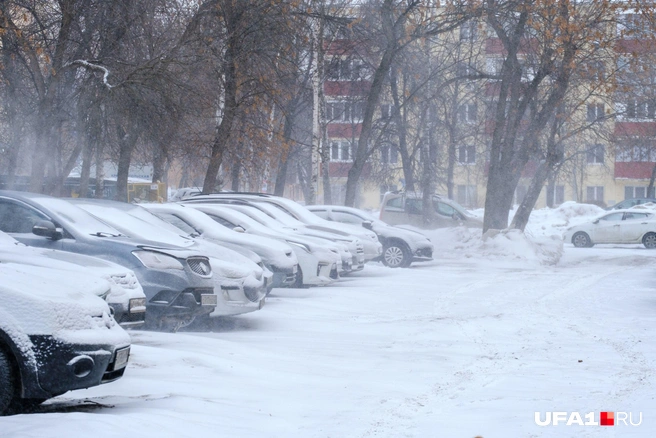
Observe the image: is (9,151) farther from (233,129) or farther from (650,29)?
(650,29)

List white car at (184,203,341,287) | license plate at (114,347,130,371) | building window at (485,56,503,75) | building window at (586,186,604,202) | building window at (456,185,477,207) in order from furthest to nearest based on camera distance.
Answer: building window at (586,186,604,202), building window at (456,185,477,207), building window at (485,56,503,75), white car at (184,203,341,287), license plate at (114,347,130,371)

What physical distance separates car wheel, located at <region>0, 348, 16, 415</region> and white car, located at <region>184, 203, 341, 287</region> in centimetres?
925

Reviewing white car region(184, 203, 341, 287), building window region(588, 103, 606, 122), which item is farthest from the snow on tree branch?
building window region(588, 103, 606, 122)

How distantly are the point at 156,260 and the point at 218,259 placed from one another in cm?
116

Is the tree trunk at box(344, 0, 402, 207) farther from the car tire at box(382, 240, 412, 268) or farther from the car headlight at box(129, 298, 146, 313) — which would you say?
the car headlight at box(129, 298, 146, 313)

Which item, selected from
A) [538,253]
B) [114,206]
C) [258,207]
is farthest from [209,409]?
[538,253]

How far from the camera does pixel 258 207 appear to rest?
709 inches

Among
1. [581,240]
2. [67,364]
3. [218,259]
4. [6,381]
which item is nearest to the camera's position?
[6,381]

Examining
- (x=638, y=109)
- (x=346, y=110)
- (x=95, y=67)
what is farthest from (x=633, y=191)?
(x=95, y=67)

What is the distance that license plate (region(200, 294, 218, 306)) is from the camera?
9.94m

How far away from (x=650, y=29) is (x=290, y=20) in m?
9.31

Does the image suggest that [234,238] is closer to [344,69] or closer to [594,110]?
[344,69]

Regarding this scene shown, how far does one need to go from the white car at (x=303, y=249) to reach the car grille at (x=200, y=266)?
463cm

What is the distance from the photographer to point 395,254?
22.2 m
